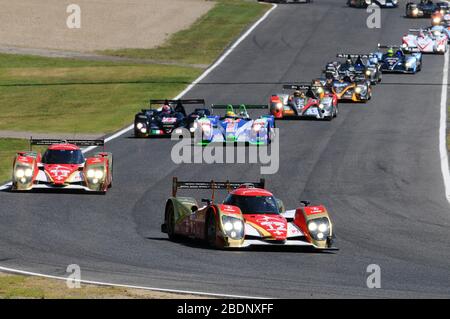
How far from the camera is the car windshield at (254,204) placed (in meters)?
29.1

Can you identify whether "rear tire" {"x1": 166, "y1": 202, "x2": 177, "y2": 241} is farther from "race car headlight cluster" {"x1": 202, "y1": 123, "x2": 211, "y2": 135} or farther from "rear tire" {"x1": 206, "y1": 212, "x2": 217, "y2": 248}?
"race car headlight cluster" {"x1": 202, "y1": 123, "x2": 211, "y2": 135}

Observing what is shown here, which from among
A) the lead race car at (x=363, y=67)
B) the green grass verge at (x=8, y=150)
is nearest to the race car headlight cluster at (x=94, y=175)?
the green grass verge at (x=8, y=150)

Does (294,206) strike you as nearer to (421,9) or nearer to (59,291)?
(59,291)

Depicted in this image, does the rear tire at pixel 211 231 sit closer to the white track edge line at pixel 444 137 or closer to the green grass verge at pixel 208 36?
the white track edge line at pixel 444 137

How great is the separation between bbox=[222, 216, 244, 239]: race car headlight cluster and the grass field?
18.0ft

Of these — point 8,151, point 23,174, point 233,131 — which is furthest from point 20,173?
point 233,131

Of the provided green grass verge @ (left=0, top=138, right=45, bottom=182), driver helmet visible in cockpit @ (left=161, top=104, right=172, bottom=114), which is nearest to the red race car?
green grass verge @ (left=0, top=138, right=45, bottom=182)

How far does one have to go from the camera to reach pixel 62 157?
3756 cm

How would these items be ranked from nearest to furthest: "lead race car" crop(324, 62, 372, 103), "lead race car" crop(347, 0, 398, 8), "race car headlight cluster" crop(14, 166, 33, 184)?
"race car headlight cluster" crop(14, 166, 33, 184) → "lead race car" crop(324, 62, 372, 103) → "lead race car" crop(347, 0, 398, 8)

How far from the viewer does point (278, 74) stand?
2859 inches

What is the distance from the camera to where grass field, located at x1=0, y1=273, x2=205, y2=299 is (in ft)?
70.6
